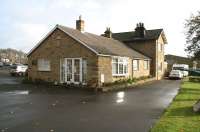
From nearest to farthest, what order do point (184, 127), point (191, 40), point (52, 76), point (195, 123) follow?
point (184, 127), point (195, 123), point (52, 76), point (191, 40)

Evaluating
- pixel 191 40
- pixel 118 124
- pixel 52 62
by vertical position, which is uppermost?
pixel 191 40

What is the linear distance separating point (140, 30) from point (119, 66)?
1626 centimetres

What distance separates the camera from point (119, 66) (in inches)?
1172

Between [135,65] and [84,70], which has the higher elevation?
[135,65]

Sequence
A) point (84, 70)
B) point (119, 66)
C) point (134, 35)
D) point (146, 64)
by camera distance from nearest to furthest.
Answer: point (84, 70) < point (119, 66) < point (146, 64) < point (134, 35)

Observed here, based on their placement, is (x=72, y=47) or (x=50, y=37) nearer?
(x=72, y=47)

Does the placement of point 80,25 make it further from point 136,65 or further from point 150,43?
point 150,43

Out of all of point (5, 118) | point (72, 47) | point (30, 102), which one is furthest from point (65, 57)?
point (5, 118)

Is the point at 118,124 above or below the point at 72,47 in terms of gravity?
below

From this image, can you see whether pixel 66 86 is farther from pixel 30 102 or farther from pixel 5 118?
pixel 5 118

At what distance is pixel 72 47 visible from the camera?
2733 centimetres

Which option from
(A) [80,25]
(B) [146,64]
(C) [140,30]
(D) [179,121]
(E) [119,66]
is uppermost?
(C) [140,30]

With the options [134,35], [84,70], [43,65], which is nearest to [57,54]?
[43,65]

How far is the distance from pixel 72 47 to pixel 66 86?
12.1ft
